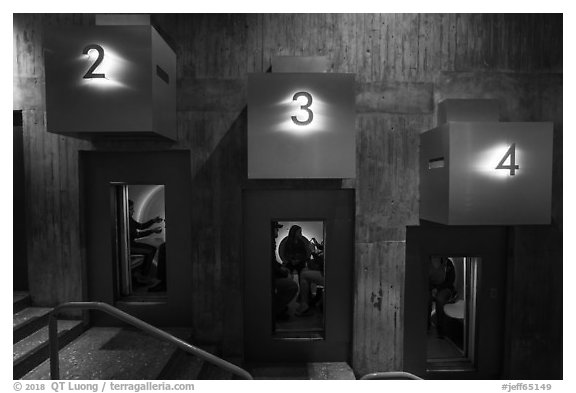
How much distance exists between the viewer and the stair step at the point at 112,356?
330 cm

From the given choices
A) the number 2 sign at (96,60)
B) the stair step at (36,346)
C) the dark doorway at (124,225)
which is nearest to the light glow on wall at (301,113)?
the dark doorway at (124,225)

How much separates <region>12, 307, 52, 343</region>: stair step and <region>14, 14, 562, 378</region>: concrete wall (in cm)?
21

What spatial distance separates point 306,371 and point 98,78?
4.26 m

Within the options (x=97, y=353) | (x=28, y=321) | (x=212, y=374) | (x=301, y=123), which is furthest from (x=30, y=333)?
(x=301, y=123)

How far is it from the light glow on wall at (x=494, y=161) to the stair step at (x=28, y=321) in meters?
5.44

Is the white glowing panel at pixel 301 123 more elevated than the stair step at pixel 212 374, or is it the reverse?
the white glowing panel at pixel 301 123

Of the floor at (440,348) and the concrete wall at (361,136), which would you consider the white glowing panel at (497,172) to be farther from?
the floor at (440,348)

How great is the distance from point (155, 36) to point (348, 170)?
8.23 ft

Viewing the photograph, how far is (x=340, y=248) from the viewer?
14.1 feet

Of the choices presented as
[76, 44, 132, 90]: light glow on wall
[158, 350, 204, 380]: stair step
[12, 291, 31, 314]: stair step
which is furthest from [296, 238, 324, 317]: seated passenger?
[12, 291, 31, 314]: stair step

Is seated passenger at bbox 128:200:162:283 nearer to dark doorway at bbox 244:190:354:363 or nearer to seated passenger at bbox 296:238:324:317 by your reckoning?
dark doorway at bbox 244:190:354:363

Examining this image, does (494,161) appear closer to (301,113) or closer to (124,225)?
(301,113)

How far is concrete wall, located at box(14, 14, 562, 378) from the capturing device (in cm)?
416

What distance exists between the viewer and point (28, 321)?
149 inches
